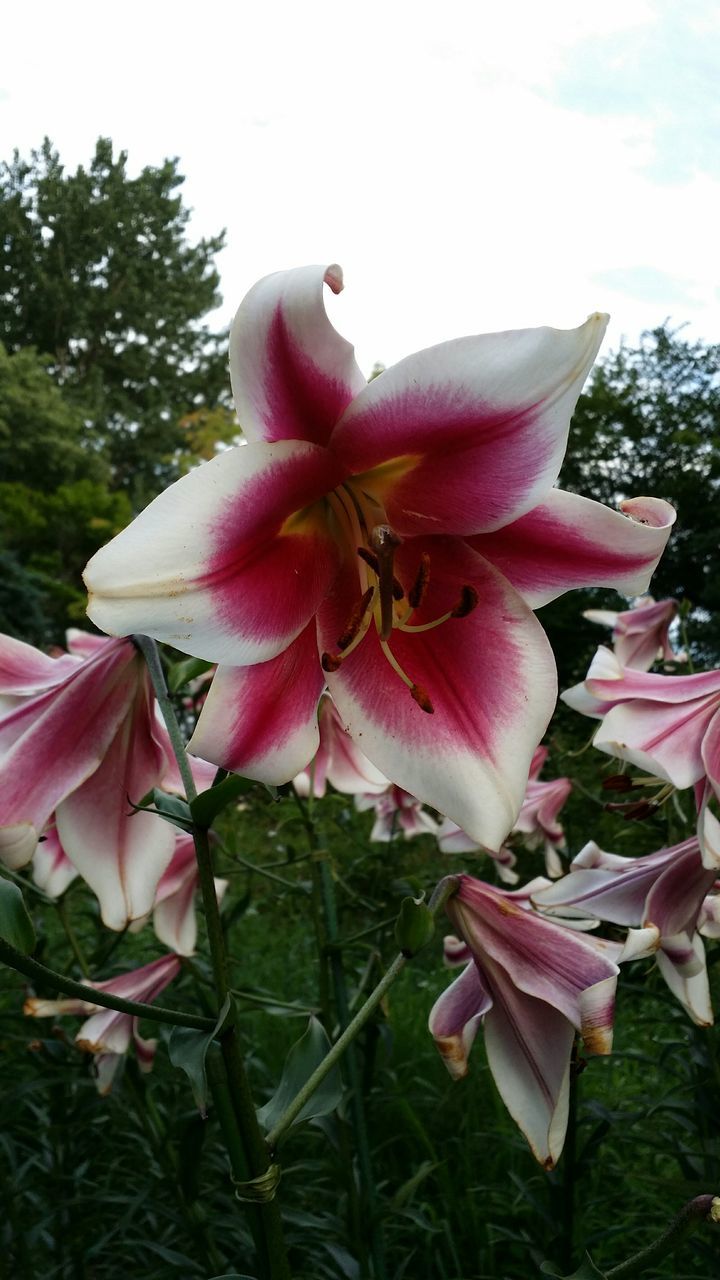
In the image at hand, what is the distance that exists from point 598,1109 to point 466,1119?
83 cm

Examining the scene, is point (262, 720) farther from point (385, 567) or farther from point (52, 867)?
point (52, 867)

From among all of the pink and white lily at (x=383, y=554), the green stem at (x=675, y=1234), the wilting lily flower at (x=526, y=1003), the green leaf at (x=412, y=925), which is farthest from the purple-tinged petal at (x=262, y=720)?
the green stem at (x=675, y=1234)

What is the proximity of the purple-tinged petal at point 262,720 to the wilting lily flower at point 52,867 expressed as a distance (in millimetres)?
441

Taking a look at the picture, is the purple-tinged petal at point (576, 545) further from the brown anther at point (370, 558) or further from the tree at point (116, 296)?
the tree at point (116, 296)

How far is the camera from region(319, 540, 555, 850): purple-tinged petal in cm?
50

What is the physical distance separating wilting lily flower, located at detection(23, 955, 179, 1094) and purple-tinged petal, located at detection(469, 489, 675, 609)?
0.63 m

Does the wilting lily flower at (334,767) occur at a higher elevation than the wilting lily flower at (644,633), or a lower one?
higher

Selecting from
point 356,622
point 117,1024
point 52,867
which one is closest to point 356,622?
point 356,622

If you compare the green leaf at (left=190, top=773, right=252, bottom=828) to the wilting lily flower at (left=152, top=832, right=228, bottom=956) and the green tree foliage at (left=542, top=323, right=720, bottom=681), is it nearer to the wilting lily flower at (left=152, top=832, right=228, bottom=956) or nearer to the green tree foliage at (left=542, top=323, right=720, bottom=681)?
the wilting lily flower at (left=152, top=832, right=228, bottom=956)

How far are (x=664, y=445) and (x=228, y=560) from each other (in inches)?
305

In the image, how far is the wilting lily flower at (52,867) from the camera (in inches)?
35.6

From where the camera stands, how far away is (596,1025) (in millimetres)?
564

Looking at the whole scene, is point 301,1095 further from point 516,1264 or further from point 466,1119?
point 466,1119

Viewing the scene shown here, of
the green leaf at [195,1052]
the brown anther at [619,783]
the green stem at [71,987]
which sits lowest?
the brown anther at [619,783]
